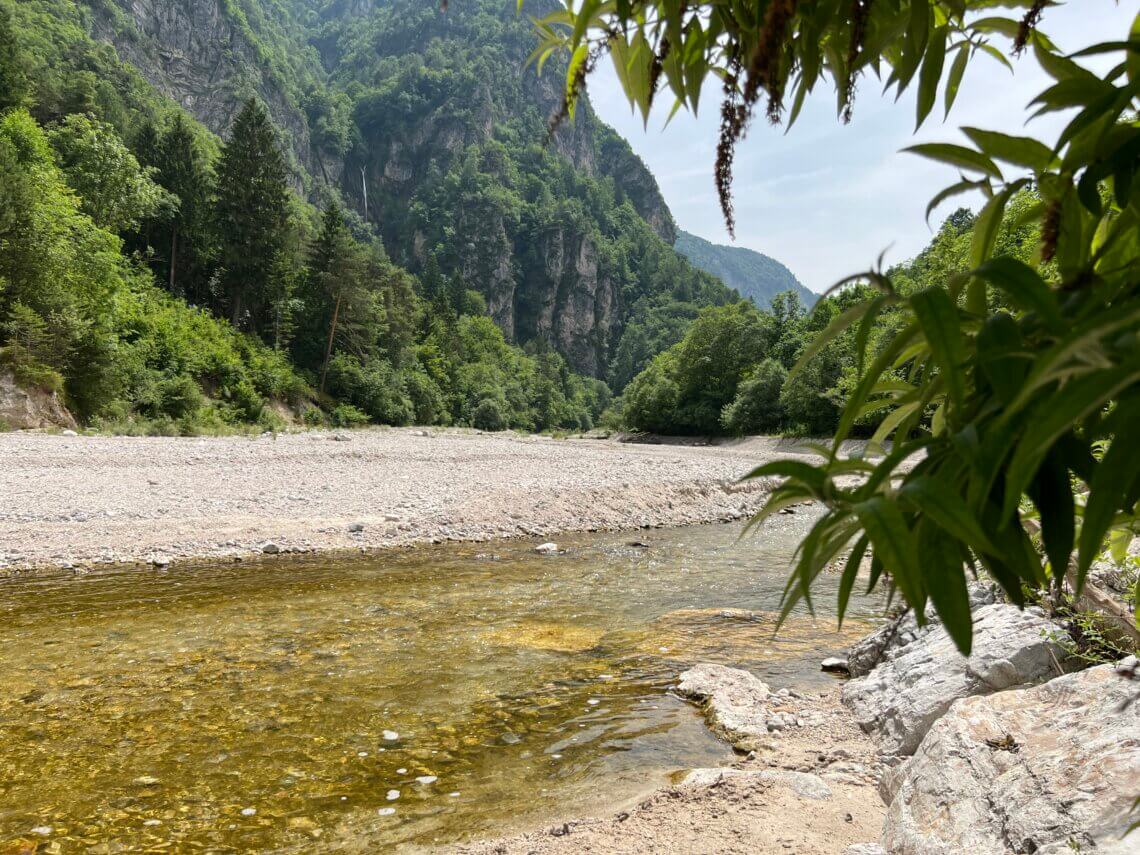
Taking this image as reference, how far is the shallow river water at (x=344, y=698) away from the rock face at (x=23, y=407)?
16.0 meters

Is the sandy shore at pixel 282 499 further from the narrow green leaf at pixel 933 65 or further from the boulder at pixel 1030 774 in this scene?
the narrow green leaf at pixel 933 65

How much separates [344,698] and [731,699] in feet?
9.96

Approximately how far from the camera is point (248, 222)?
159 ft

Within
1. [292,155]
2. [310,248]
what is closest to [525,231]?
[292,155]

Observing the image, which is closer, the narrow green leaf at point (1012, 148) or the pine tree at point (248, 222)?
the narrow green leaf at point (1012, 148)

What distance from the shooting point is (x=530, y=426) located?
90.3 metres

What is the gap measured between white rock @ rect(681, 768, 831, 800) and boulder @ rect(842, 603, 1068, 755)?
710mm

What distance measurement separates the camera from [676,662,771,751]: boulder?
4.64m

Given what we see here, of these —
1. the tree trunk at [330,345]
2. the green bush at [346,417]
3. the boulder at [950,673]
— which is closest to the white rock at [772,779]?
the boulder at [950,673]

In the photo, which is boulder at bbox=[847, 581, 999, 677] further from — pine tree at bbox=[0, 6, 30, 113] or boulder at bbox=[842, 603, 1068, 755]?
pine tree at bbox=[0, 6, 30, 113]

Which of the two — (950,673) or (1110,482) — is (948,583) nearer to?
(1110,482)

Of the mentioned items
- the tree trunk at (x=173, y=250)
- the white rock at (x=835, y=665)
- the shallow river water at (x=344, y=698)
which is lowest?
the shallow river water at (x=344, y=698)

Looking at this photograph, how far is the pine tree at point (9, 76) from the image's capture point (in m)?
37.5

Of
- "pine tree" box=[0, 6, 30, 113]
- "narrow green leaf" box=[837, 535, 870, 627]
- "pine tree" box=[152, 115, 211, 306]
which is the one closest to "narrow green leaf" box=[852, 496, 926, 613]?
"narrow green leaf" box=[837, 535, 870, 627]
